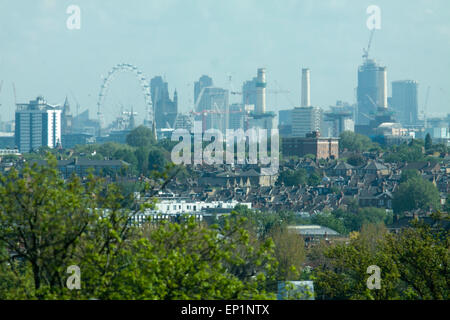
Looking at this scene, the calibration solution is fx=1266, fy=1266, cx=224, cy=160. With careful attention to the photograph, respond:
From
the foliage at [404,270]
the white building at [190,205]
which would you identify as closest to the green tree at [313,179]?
the white building at [190,205]

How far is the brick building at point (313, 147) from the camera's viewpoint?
149125 mm

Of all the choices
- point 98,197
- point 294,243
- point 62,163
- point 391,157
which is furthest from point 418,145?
point 98,197

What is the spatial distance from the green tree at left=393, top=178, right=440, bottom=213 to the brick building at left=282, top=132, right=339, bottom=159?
56794mm

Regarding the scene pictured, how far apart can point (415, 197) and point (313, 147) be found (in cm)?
6250

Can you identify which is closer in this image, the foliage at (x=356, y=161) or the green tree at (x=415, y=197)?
the green tree at (x=415, y=197)

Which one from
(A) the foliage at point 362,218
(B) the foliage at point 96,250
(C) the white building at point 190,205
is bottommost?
(A) the foliage at point 362,218

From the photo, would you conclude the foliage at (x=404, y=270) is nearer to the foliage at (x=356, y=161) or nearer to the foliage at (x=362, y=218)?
the foliage at (x=362, y=218)

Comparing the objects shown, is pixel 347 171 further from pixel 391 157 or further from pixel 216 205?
pixel 216 205

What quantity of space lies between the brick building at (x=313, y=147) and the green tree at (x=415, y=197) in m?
56.8

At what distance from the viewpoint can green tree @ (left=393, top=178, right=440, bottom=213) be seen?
85.6 metres

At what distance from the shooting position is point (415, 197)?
87.2 meters

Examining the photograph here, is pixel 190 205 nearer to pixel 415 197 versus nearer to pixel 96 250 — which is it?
pixel 415 197

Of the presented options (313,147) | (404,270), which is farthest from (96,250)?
(313,147)

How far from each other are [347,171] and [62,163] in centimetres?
2820
